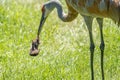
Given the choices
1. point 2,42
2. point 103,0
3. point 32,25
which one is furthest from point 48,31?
point 103,0

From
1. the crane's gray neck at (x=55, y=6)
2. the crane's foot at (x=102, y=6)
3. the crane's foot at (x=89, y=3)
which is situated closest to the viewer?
the crane's foot at (x=102, y=6)

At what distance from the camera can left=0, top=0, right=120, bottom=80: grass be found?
27.4ft

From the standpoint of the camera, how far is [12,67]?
8484 millimetres

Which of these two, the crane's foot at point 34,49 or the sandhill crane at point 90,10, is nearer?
the sandhill crane at point 90,10

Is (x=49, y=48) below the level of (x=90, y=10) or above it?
below

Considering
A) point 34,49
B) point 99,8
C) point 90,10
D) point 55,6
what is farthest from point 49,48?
point 99,8

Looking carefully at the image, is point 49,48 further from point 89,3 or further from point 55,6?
point 89,3

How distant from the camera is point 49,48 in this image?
930cm

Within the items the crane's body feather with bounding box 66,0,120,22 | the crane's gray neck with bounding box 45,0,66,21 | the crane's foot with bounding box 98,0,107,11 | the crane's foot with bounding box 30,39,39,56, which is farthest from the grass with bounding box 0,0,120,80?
the crane's foot with bounding box 98,0,107,11

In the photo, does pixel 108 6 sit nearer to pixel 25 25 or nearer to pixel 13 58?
pixel 13 58

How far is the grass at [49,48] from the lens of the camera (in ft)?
27.4

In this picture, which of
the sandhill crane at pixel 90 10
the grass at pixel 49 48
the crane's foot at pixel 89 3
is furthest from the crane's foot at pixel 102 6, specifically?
the grass at pixel 49 48

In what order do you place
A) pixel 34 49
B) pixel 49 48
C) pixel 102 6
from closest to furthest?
pixel 102 6 < pixel 34 49 < pixel 49 48

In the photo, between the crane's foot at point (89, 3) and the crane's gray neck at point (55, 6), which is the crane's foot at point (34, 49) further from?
the crane's foot at point (89, 3)
